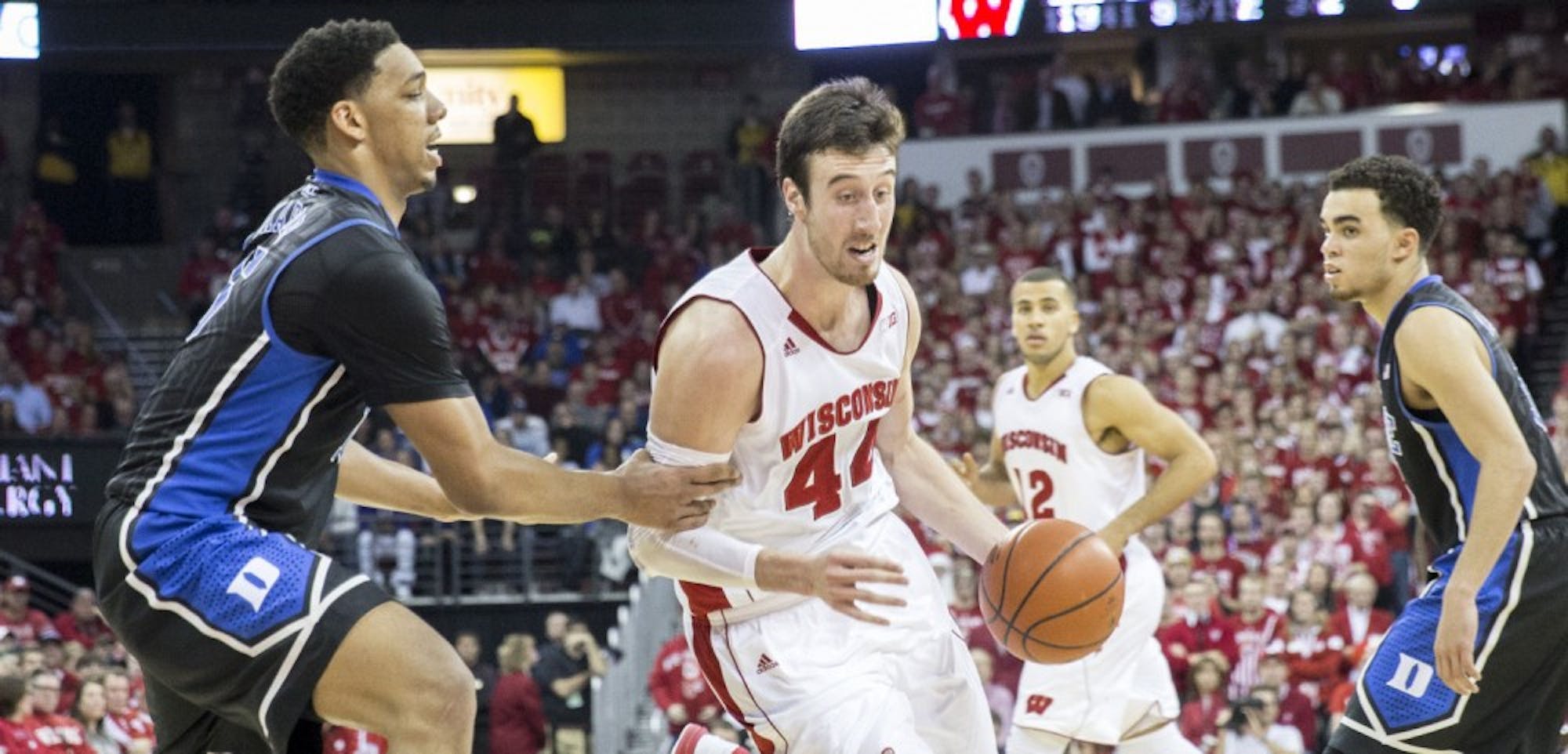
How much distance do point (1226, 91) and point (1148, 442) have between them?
15256 mm

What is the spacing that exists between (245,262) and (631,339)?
1547 centimetres

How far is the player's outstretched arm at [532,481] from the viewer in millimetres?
3904

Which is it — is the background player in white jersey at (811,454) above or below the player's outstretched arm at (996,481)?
above

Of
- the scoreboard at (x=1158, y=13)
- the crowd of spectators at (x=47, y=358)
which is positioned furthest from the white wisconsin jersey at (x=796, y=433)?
the scoreboard at (x=1158, y=13)

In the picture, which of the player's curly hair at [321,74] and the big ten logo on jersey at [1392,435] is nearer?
the player's curly hair at [321,74]

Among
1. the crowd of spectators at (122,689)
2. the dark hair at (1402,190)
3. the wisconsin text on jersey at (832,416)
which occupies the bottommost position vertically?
the crowd of spectators at (122,689)

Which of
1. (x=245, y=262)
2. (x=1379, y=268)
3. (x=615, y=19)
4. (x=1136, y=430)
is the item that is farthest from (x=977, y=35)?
(x=245, y=262)

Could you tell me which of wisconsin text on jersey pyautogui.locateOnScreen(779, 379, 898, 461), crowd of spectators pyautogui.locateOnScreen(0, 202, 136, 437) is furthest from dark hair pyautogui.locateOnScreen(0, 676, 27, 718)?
crowd of spectators pyautogui.locateOnScreen(0, 202, 136, 437)

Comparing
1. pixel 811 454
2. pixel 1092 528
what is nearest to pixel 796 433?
pixel 811 454

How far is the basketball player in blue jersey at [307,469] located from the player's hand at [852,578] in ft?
1.36

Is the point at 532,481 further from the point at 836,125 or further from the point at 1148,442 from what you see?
the point at 1148,442

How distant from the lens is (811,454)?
466 centimetres

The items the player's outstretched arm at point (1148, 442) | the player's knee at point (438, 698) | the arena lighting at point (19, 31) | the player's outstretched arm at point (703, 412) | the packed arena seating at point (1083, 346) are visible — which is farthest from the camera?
the arena lighting at point (19, 31)

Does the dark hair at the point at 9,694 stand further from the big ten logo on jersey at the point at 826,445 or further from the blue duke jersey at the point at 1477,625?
the blue duke jersey at the point at 1477,625
